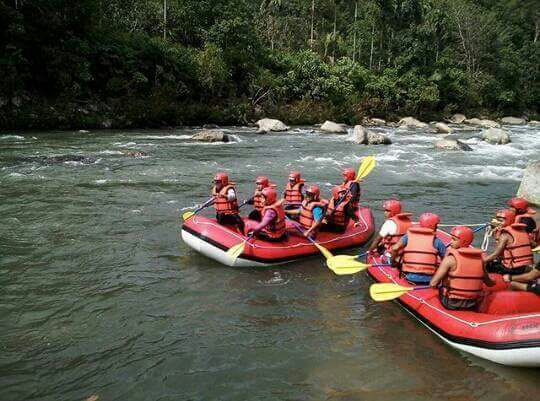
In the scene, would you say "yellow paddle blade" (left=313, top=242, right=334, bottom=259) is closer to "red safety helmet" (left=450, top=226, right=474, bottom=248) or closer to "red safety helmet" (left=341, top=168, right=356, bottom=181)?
"red safety helmet" (left=341, top=168, right=356, bottom=181)

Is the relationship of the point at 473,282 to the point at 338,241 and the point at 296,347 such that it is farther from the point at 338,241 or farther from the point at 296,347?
the point at 338,241

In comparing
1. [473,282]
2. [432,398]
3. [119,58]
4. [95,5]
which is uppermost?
[95,5]

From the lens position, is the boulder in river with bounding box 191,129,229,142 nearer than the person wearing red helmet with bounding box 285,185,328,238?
No

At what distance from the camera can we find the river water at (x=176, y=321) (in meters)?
3.84

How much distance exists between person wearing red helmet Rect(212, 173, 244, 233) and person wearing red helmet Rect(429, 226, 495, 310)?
298 centimetres

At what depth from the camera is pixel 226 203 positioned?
6645mm

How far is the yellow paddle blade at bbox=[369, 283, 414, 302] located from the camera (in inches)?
181

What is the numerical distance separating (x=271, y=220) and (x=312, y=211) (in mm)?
587

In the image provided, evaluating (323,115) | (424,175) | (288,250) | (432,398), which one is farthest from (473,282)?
(323,115)

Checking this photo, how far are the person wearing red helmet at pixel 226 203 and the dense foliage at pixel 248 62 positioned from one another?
14705mm

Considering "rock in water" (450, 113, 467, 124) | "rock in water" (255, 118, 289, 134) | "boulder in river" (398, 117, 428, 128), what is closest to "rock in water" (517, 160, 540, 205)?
"rock in water" (255, 118, 289, 134)

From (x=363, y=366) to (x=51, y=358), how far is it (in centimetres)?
251

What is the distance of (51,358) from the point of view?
4.11 metres

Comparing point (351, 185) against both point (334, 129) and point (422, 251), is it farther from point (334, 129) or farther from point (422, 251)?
point (334, 129)
